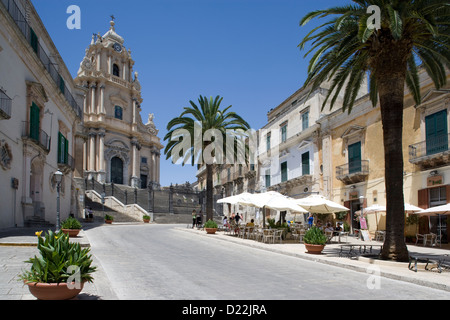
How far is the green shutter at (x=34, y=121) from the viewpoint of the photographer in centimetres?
1975

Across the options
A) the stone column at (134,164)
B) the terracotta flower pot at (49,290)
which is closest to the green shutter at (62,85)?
the terracotta flower pot at (49,290)

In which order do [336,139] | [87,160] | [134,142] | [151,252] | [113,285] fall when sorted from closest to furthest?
1. [113,285]
2. [151,252]
3. [336,139]
4. [87,160]
5. [134,142]

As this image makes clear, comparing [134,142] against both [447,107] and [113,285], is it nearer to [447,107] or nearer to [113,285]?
[447,107]

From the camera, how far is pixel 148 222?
36.8m

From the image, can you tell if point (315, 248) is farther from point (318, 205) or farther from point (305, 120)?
point (305, 120)

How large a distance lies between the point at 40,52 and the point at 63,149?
758 centimetres

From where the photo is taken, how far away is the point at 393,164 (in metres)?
11.4

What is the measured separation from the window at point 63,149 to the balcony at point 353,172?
1910 cm

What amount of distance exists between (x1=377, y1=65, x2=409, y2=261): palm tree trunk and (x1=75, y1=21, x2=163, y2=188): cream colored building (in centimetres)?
3943

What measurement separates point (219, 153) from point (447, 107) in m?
14.7

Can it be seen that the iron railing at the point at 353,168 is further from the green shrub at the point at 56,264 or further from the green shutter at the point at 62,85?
the green shrub at the point at 56,264

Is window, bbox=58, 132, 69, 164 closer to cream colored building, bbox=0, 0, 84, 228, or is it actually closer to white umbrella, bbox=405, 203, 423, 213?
cream colored building, bbox=0, 0, 84, 228

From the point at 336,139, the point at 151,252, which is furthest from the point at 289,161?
the point at 151,252

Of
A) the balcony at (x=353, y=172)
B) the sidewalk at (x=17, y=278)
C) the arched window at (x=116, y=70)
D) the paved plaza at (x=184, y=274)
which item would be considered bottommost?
the paved plaza at (x=184, y=274)
